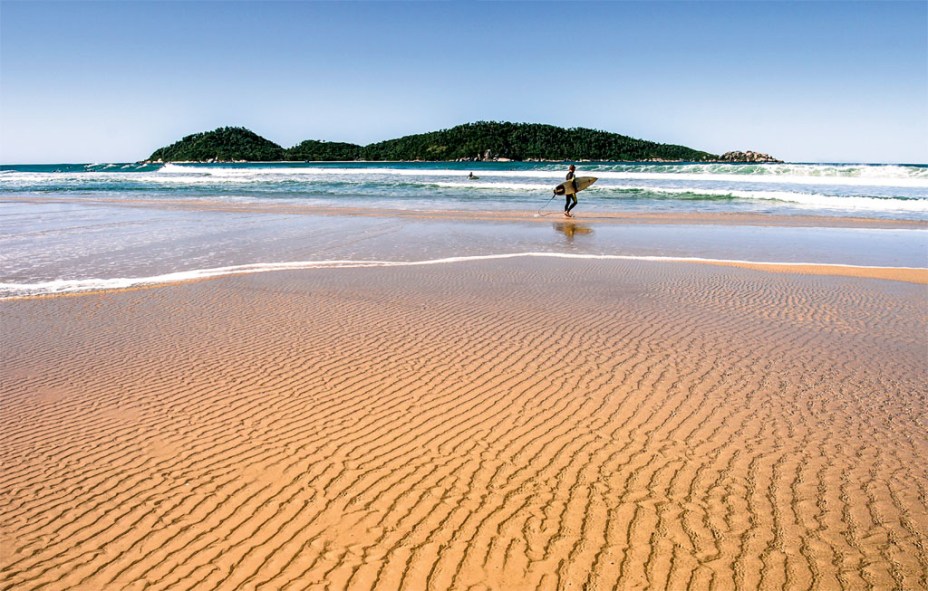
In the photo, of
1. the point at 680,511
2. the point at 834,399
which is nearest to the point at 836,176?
the point at 834,399

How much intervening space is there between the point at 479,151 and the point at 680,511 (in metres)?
138

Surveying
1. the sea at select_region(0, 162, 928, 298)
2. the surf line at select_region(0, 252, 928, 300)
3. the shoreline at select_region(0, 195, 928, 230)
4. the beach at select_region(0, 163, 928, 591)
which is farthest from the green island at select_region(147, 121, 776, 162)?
the beach at select_region(0, 163, 928, 591)

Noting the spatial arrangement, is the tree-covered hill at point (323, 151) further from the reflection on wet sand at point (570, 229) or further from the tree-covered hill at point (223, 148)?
the reflection on wet sand at point (570, 229)

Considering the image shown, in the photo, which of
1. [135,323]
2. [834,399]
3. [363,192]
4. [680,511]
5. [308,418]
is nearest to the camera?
[680,511]

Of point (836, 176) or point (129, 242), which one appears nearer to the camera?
point (129, 242)

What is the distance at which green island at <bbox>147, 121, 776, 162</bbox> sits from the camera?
5536 inches

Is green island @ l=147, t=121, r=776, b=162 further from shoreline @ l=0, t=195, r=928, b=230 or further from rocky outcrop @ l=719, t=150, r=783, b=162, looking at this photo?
shoreline @ l=0, t=195, r=928, b=230

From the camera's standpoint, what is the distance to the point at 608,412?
5.78 metres

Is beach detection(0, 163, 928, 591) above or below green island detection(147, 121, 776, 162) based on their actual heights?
below

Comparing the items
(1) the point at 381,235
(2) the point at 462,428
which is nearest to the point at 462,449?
(2) the point at 462,428

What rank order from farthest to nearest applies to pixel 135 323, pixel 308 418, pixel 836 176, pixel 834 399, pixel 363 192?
pixel 836 176
pixel 363 192
pixel 135 323
pixel 834 399
pixel 308 418

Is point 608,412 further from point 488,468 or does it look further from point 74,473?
point 74,473

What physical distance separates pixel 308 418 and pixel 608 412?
3.08 m

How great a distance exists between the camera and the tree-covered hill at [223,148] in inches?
5827
